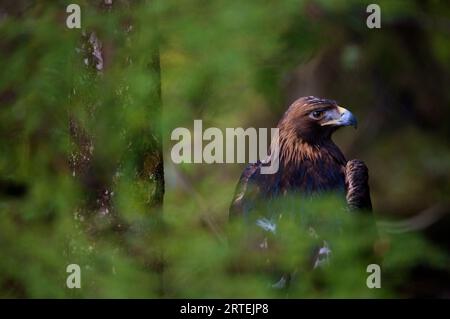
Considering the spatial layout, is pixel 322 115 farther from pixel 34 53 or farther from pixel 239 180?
pixel 34 53

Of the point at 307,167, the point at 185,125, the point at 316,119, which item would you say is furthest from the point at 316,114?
the point at 185,125

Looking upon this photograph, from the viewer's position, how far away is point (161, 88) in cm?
270

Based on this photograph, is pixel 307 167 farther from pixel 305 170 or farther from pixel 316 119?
pixel 316 119

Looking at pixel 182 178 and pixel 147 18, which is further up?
pixel 147 18

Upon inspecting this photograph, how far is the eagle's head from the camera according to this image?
8.47 ft

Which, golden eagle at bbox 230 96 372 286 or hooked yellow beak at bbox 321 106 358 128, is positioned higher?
hooked yellow beak at bbox 321 106 358 128

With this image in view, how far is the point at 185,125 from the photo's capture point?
8.82 ft

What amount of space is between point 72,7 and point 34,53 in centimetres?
24

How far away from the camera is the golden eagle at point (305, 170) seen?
8.53 ft

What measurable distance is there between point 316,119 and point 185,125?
427 millimetres

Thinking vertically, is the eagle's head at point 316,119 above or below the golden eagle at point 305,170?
above

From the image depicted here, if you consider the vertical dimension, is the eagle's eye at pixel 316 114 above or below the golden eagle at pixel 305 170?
above

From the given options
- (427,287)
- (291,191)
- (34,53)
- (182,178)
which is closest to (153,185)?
(182,178)

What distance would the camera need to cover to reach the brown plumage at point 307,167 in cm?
260
